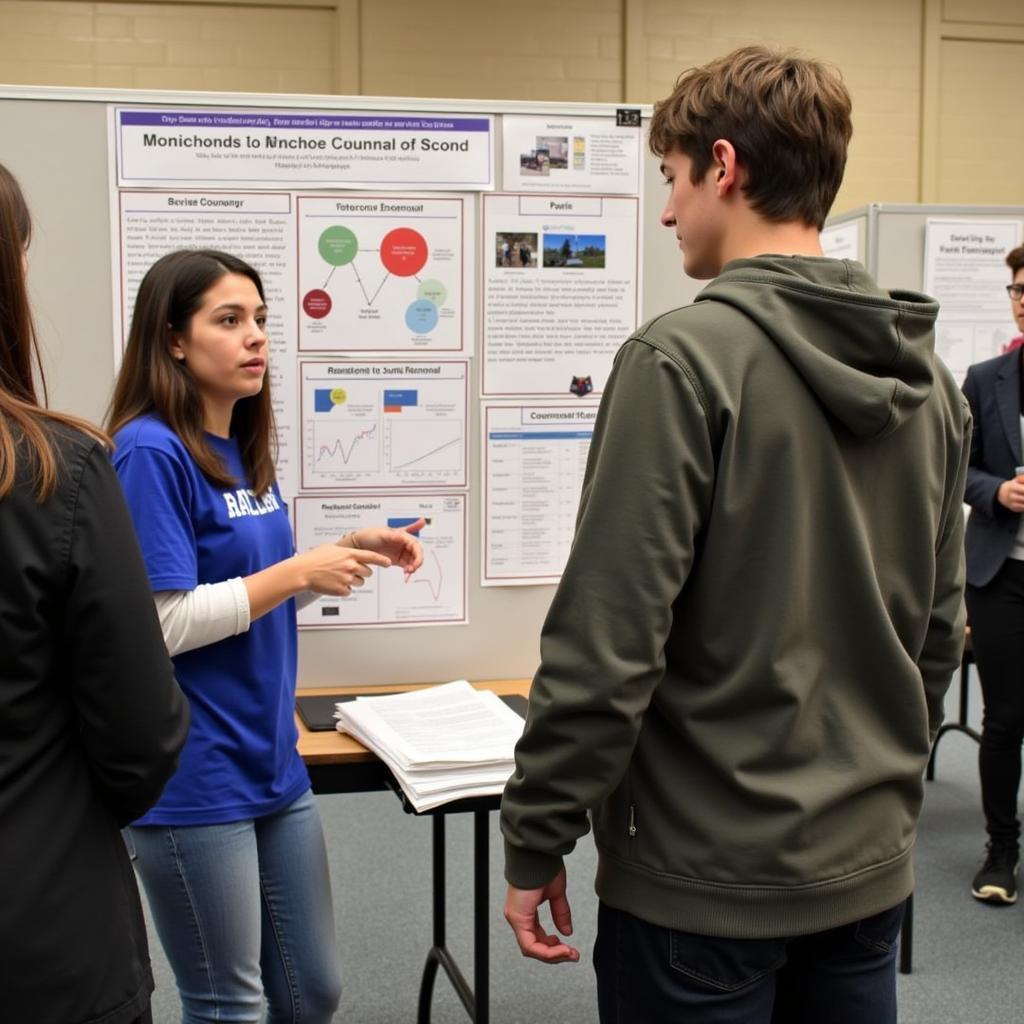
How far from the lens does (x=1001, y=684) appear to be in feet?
9.39

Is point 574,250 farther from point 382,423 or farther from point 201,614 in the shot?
point 201,614

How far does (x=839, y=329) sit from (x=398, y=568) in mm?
1289

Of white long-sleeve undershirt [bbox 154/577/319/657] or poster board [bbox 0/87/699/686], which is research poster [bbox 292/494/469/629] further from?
white long-sleeve undershirt [bbox 154/577/319/657]

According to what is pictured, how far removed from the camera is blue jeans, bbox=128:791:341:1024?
5.04ft

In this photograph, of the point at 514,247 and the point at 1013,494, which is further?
the point at 1013,494

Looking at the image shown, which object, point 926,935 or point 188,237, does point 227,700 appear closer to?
point 188,237

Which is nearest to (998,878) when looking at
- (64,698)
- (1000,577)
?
(1000,577)

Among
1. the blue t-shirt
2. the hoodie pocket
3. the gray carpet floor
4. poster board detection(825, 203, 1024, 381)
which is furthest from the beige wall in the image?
the hoodie pocket

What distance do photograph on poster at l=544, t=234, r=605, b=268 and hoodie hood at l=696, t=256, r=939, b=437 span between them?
3.73ft

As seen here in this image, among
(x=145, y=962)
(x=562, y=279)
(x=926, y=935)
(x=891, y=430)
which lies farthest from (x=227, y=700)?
(x=926, y=935)

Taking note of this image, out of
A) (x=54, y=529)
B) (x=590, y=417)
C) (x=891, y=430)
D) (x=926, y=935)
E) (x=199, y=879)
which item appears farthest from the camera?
(x=926, y=935)

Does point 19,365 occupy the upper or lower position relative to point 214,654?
upper

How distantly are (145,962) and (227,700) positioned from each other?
0.50m

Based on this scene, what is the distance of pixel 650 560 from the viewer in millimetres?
1021
